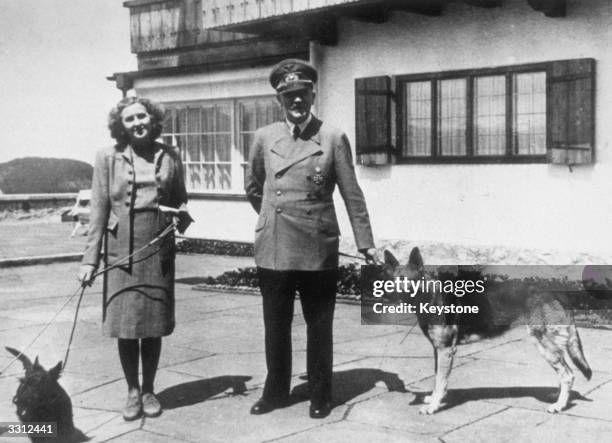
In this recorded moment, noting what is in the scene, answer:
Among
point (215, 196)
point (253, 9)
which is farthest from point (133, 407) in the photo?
point (215, 196)

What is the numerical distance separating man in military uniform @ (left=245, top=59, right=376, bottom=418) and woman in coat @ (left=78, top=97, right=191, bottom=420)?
0.62m

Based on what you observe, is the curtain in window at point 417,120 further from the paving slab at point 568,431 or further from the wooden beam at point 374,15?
the paving slab at point 568,431

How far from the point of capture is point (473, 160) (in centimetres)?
1138

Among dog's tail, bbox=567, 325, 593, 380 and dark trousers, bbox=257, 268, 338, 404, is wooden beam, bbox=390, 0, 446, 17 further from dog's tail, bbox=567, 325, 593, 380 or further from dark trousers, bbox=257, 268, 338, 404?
dog's tail, bbox=567, 325, 593, 380

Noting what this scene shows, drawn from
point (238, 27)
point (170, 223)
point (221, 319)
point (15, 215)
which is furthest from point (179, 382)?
point (15, 215)

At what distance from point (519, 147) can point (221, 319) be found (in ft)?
14.5

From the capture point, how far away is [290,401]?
5.72 metres

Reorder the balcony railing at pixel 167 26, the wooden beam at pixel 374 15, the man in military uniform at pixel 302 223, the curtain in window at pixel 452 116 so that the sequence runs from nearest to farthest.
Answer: the man in military uniform at pixel 302 223
the curtain in window at pixel 452 116
the wooden beam at pixel 374 15
the balcony railing at pixel 167 26

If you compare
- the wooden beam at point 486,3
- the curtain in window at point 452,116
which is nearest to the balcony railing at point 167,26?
the curtain in window at point 452,116

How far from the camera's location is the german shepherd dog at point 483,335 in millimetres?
5336

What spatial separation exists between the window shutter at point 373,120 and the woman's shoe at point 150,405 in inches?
285

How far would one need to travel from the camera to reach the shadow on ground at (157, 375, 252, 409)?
5790 mm

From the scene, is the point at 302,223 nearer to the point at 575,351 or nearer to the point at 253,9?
the point at 575,351

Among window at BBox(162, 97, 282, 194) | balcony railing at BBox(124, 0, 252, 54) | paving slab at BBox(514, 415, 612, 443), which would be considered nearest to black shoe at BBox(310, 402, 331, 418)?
paving slab at BBox(514, 415, 612, 443)
